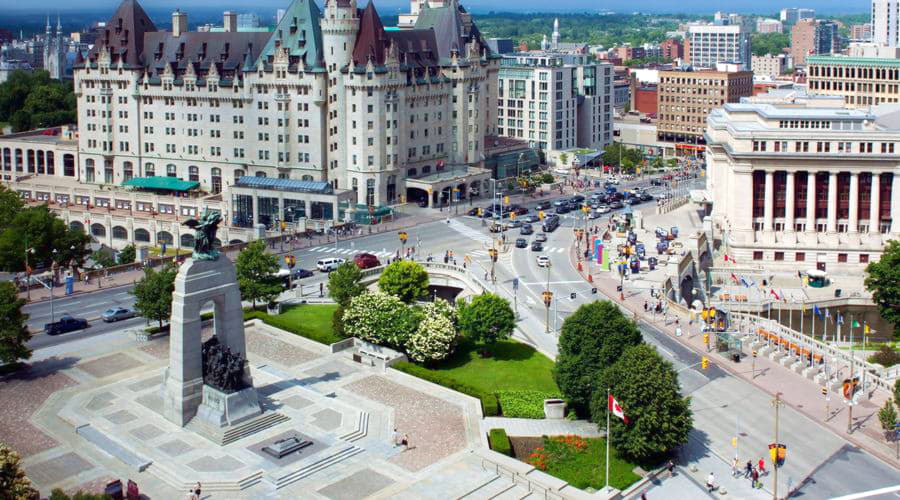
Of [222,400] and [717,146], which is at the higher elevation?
[717,146]

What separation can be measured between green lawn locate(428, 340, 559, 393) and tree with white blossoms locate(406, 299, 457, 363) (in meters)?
1.86

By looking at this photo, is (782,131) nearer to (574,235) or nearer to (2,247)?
(574,235)

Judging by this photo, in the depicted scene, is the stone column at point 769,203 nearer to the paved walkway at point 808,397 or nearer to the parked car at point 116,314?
the paved walkway at point 808,397

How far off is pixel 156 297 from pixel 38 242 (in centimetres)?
3747

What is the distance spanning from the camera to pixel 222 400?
272 feet

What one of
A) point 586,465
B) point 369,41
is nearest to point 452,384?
point 586,465

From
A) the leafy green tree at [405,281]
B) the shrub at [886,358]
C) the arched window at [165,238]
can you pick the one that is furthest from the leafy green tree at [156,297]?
the arched window at [165,238]

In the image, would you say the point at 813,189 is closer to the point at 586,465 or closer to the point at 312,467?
the point at 586,465

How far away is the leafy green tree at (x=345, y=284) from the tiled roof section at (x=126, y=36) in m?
93.1

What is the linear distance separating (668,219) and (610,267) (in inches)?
1320

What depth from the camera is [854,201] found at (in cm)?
13962

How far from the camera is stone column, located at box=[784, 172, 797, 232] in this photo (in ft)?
464

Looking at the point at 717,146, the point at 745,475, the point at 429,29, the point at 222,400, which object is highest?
the point at 429,29

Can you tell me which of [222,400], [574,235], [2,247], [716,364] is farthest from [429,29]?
[222,400]
